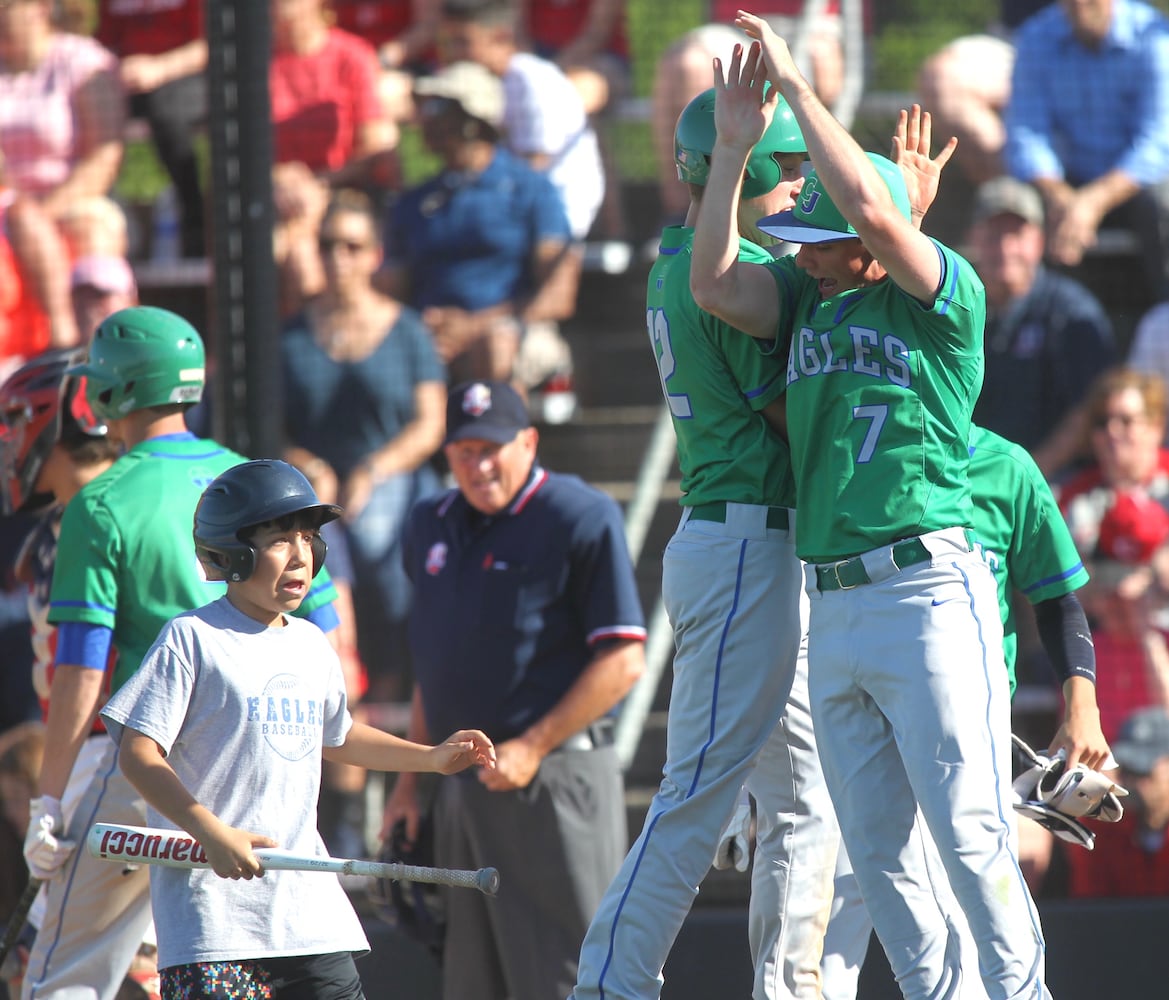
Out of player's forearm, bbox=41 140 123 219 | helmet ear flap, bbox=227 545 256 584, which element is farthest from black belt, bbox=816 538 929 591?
player's forearm, bbox=41 140 123 219

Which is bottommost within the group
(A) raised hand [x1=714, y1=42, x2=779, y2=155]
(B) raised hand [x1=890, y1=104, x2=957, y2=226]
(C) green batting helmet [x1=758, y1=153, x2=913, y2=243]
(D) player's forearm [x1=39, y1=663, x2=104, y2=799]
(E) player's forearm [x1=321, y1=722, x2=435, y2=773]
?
(D) player's forearm [x1=39, y1=663, x2=104, y2=799]

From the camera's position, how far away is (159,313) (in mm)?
4012

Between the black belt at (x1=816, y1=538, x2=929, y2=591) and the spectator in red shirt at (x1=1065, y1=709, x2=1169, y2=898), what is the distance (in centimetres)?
302

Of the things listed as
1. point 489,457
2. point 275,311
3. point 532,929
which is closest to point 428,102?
point 275,311

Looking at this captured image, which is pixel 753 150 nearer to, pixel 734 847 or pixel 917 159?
pixel 917 159

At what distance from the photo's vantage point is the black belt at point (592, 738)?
14.6ft

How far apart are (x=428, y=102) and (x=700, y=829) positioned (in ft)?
14.6

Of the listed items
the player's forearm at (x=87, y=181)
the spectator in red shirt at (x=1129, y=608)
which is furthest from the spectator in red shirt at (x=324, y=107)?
the spectator in red shirt at (x=1129, y=608)

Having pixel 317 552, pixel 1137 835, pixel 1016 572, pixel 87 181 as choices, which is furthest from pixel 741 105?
pixel 87 181

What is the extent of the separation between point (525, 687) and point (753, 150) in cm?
170

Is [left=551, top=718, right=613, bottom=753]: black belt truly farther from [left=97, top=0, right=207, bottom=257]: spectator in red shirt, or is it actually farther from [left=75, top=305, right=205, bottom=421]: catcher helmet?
[left=97, top=0, right=207, bottom=257]: spectator in red shirt

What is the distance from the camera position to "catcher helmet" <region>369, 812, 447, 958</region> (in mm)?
4441

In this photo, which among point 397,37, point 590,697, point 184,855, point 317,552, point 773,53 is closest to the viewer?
point 184,855

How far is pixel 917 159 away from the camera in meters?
3.30
